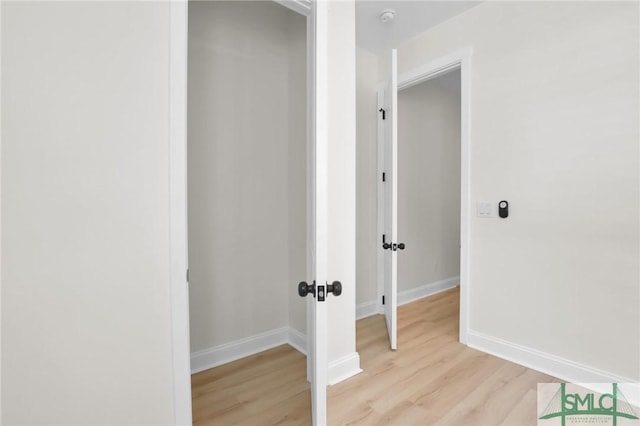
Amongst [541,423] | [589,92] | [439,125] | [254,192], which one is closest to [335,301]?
[254,192]

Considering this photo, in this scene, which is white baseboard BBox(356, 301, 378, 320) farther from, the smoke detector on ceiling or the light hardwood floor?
the smoke detector on ceiling

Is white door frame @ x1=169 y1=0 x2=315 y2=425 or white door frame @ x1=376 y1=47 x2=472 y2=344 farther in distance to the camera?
white door frame @ x1=376 y1=47 x2=472 y2=344

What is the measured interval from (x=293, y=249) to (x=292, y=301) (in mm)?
446

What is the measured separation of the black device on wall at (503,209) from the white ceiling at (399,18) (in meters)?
1.59

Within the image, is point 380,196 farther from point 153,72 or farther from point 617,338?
point 153,72

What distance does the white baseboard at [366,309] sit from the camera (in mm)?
3176

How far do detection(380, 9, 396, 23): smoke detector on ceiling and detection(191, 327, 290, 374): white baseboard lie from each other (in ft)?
8.98

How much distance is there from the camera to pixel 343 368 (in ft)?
6.76

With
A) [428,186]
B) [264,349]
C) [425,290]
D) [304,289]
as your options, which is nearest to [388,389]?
[264,349]

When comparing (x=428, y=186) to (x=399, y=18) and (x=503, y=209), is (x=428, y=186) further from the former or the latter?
(x=399, y=18)

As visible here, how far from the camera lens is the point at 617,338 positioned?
185 centimetres

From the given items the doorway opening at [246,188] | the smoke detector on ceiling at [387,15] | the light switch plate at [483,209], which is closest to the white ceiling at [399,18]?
the smoke detector on ceiling at [387,15]

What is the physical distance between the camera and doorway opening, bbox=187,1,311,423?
2.20 m

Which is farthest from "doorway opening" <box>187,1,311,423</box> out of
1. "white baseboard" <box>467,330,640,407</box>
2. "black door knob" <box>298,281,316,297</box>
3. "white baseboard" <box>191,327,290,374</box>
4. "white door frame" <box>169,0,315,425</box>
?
"white baseboard" <box>467,330,640,407</box>
